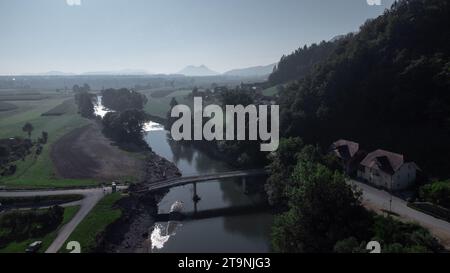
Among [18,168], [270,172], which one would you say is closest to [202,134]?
[270,172]

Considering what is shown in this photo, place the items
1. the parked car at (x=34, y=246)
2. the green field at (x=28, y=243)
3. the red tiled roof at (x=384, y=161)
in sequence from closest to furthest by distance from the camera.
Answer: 1. the parked car at (x=34, y=246)
2. the green field at (x=28, y=243)
3. the red tiled roof at (x=384, y=161)

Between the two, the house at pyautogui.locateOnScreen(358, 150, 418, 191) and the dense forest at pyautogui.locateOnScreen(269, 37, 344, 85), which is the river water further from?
the dense forest at pyautogui.locateOnScreen(269, 37, 344, 85)

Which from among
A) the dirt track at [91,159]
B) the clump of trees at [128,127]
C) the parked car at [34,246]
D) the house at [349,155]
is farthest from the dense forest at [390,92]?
the parked car at [34,246]

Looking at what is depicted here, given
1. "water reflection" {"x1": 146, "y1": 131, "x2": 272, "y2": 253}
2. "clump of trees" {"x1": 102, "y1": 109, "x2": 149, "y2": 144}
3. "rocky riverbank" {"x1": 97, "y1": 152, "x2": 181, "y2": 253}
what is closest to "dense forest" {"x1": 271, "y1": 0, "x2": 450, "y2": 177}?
"water reflection" {"x1": 146, "y1": 131, "x2": 272, "y2": 253}

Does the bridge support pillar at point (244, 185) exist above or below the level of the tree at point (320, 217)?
below

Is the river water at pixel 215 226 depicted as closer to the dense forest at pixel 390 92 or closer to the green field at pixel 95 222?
the green field at pixel 95 222
